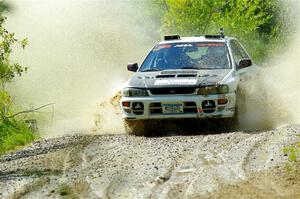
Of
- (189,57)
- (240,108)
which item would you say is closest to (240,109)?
(240,108)

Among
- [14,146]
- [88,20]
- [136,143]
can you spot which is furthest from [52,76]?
[136,143]

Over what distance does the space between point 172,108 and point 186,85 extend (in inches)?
16.1

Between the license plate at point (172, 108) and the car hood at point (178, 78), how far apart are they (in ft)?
0.96

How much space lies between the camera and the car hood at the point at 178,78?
35.8 ft

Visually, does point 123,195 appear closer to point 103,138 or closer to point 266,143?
point 266,143

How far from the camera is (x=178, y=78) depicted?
1116 cm

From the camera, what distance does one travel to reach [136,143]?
10.2 metres

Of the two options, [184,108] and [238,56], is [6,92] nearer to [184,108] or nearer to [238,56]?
[184,108]

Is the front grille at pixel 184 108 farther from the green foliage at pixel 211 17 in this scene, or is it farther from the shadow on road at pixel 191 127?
the green foliage at pixel 211 17

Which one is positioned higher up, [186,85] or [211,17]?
[211,17]

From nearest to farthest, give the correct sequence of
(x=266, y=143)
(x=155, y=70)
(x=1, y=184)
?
(x=1, y=184)
(x=266, y=143)
(x=155, y=70)

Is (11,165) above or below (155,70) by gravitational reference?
below

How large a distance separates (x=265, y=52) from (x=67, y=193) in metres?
24.1

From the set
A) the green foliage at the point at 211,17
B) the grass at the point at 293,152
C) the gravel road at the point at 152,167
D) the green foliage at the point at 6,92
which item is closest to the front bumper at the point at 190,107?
the gravel road at the point at 152,167
